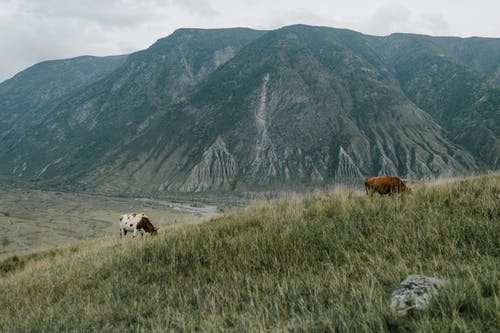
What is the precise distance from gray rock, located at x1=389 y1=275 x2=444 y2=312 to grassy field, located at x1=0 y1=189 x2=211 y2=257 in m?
35.3

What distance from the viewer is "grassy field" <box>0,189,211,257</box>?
54938 mm

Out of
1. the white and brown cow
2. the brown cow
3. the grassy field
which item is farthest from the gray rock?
the grassy field

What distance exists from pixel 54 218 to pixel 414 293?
9249cm

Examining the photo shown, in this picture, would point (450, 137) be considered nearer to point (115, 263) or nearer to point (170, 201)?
point (170, 201)

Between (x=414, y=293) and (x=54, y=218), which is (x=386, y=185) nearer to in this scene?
(x=414, y=293)

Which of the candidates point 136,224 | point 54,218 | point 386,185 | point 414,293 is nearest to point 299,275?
point 414,293

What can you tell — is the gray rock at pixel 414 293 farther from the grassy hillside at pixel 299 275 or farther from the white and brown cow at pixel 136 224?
the white and brown cow at pixel 136 224

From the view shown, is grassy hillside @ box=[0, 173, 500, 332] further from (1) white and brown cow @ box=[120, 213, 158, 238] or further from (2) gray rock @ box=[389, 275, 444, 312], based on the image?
(1) white and brown cow @ box=[120, 213, 158, 238]

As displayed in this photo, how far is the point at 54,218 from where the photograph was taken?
3265 inches

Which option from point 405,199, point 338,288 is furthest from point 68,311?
point 405,199

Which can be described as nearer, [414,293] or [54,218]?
[414,293]

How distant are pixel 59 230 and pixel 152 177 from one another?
330ft

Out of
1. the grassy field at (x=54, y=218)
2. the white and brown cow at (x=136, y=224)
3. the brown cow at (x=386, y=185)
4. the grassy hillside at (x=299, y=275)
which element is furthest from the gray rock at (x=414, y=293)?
the grassy field at (x=54, y=218)

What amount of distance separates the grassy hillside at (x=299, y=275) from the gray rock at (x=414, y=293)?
91 mm
